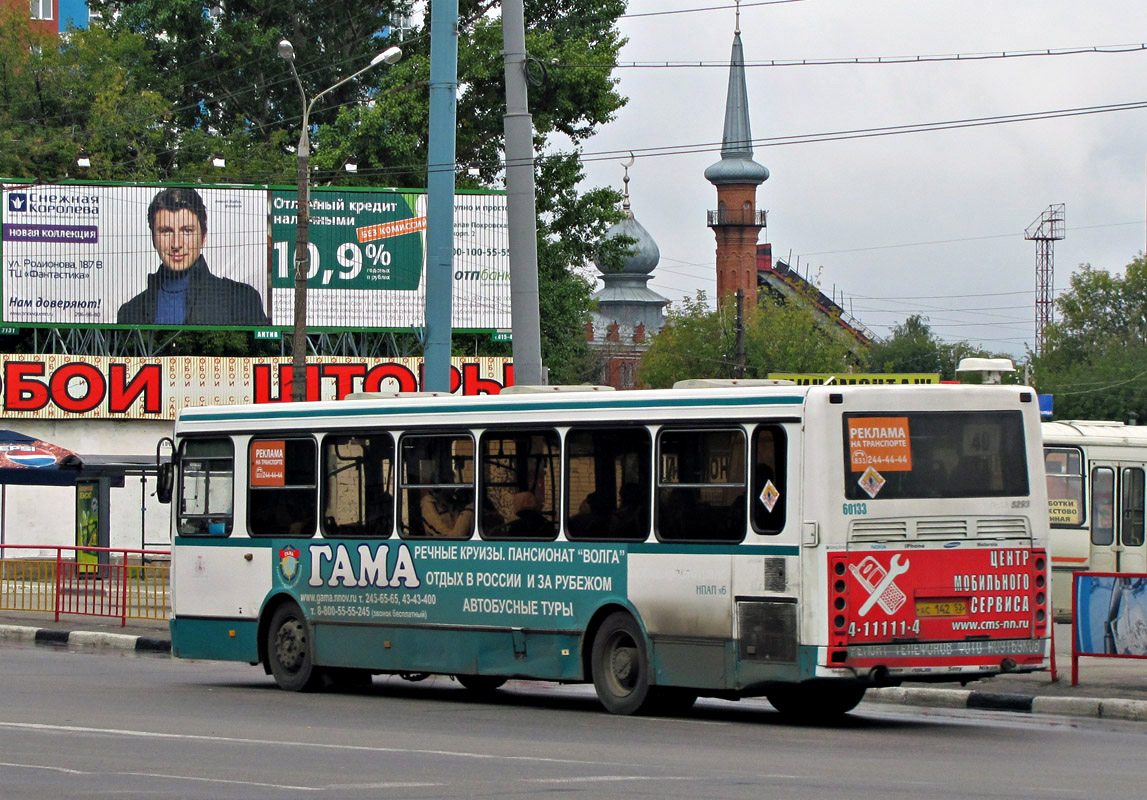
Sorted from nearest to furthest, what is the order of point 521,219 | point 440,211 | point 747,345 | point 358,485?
point 358,485 < point 521,219 < point 440,211 < point 747,345

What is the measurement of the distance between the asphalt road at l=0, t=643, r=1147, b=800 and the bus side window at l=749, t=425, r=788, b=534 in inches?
60.9

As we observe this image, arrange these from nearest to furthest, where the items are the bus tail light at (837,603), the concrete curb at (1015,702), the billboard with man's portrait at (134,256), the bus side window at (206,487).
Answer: the bus tail light at (837,603) → the concrete curb at (1015,702) → the bus side window at (206,487) → the billboard with man's portrait at (134,256)

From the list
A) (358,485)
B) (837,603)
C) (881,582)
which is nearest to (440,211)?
(358,485)

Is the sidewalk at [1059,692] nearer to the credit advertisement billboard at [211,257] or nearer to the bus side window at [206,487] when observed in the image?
the bus side window at [206,487]

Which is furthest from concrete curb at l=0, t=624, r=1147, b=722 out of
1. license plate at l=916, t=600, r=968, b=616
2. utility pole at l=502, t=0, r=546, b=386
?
utility pole at l=502, t=0, r=546, b=386

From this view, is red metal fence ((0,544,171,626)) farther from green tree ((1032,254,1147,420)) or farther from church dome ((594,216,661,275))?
church dome ((594,216,661,275))

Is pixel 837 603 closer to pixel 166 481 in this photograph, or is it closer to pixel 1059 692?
pixel 1059 692

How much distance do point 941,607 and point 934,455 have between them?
1.14 metres

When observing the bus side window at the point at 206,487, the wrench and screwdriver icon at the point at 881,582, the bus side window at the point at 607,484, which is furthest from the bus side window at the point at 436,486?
the wrench and screwdriver icon at the point at 881,582

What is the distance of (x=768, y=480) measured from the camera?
12727mm

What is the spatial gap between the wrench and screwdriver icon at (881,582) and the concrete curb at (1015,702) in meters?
2.89

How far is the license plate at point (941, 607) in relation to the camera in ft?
41.6

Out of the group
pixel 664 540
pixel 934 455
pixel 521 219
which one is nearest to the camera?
pixel 934 455

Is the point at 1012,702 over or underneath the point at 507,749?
underneath
